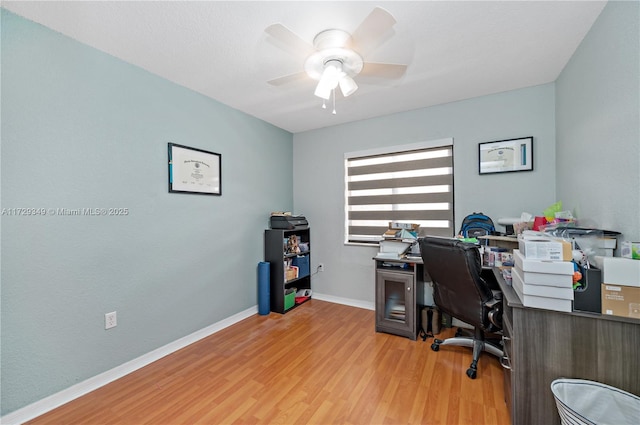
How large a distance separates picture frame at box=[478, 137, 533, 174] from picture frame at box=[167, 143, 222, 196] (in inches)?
111

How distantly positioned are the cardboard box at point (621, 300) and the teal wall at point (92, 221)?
2896 millimetres

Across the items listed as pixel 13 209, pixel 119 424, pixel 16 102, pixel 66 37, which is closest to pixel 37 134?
pixel 16 102

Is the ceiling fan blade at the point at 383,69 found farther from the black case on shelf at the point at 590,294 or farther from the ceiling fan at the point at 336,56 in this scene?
the black case on shelf at the point at 590,294

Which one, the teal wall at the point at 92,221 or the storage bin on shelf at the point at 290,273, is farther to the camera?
the storage bin on shelf at the point at 290,273

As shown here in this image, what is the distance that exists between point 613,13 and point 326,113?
7.66 feet

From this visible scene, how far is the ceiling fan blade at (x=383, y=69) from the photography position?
1730mm

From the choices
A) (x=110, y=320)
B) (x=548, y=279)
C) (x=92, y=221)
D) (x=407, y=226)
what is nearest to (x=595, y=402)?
(x=548, y=279)

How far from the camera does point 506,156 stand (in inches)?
102

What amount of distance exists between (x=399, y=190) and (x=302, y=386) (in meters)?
2.36

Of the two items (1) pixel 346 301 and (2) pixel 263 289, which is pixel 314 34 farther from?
(1) pixel 346 301

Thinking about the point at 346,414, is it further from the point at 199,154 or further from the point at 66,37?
the point at 66,37

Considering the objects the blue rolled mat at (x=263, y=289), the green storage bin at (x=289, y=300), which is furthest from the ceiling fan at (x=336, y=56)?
the green storage bin at (x=289, y=300)

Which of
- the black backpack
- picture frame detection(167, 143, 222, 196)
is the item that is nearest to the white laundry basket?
the black backpack

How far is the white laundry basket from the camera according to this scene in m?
1.08
